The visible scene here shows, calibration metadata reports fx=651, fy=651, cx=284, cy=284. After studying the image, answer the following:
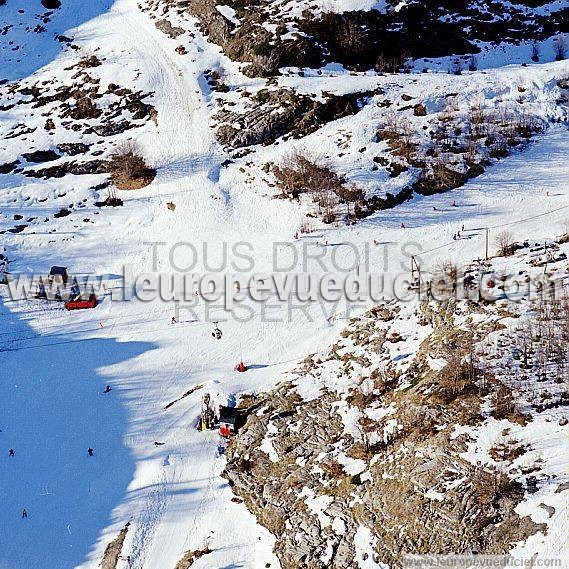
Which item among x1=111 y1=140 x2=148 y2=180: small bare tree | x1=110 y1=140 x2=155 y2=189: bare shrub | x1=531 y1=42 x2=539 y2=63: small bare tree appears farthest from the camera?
x1=531 y1=42 x2=539 y2=63: small bare tree

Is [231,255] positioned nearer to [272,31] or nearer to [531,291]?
[531,291]

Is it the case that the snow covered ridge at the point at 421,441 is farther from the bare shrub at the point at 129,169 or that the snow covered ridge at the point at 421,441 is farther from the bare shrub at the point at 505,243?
the bare shrub at the point at 129,169

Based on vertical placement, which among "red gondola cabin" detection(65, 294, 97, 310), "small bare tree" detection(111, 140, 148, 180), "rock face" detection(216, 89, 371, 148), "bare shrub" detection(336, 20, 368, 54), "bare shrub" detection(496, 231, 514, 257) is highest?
"bare shrub" detection(336, 20, 368, 54)

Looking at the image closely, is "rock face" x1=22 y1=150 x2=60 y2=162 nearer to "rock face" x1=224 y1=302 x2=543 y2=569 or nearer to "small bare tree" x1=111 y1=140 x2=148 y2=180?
"small bare tree" x1=111 y1=140 x2=148 y2=180

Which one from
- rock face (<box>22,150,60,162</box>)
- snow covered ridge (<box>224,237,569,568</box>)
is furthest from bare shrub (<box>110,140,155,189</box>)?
snow covered ridge (<box>224,237,569,568</box>)

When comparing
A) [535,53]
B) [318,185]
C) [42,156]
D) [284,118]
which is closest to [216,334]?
[318,185]

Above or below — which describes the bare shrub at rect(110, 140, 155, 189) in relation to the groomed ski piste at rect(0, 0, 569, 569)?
above

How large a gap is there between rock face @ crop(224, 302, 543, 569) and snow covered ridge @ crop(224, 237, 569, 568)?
0.05m

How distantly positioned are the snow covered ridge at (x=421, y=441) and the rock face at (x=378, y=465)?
0.17ft

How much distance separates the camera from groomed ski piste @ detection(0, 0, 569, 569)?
2816 cm

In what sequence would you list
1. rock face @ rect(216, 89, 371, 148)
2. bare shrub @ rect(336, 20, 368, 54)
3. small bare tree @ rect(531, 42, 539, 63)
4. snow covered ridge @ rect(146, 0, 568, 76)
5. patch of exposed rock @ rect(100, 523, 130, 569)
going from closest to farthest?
patch of exposed rock @ rect(100, 523, 130, 569)
rock face @ rect(216, 89, 371, 148)
small bare tree @ rect(531, 42, 539, 63)
snow covered ridge @ rect(146, 0, 568, 76)
bare shrub @ rect(336, 20, 368, 54)

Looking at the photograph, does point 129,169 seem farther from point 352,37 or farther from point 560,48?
point 560,48

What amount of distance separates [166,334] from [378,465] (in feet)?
55.0

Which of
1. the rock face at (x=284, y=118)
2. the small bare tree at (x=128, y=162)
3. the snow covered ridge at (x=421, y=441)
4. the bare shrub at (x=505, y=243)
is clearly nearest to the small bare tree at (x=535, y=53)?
the rock face at (x=284, y=118)
